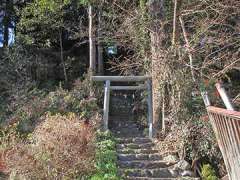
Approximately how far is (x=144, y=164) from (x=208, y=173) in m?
1.44

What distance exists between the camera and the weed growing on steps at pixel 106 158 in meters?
9.03

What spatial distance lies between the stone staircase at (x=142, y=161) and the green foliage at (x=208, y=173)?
0.98 feet

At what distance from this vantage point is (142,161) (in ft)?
34.7

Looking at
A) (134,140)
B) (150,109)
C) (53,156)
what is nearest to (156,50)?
(150,109)

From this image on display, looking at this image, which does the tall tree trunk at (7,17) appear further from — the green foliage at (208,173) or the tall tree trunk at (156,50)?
the green foliage at (208,173)

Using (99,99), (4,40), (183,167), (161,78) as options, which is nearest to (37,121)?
(99,99)

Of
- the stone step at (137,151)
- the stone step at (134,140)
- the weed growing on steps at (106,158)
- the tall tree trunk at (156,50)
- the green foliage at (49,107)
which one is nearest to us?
the weed growing on steps at (106,158)

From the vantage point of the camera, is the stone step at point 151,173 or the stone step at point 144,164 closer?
the stone step at point 151,173

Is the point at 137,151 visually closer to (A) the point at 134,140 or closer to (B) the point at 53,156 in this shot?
(A) the point at 134,140

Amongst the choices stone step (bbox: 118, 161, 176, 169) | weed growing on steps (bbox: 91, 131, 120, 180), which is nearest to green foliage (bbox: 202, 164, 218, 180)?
stone step (bbox: 118, 161, 176, 169)

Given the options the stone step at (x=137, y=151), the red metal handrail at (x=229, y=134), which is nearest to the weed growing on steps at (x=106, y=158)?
the stone step at (x=137, y=151)

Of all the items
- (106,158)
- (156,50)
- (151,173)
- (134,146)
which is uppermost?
(156,50)

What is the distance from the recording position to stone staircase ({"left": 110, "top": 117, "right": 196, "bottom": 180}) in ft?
32.4

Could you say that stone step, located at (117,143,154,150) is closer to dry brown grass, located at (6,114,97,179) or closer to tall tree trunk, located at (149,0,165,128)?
tall tree trunk, located at (149,0,165,128)
